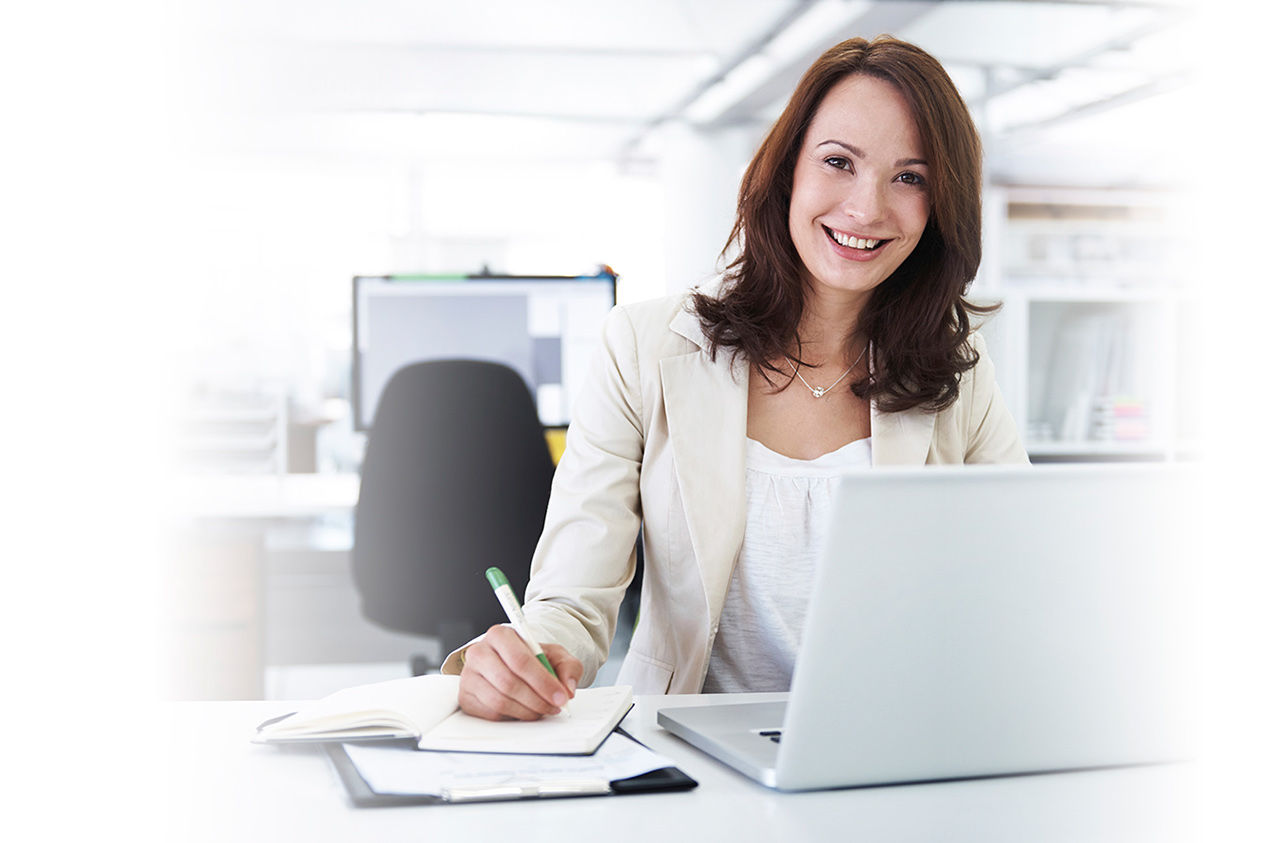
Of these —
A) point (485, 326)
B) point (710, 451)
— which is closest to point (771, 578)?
point (710, 451)

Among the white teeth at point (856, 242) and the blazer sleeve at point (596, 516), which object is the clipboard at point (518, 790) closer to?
the blazer sleeve at point (596, 516)

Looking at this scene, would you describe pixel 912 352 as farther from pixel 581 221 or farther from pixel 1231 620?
pixel 581 221

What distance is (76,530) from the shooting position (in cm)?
204

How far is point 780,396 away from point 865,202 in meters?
0.27

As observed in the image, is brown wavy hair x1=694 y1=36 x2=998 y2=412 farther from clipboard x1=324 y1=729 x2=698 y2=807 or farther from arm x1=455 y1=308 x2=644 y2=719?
clipboard x1=324 y1=729 x2=698 y2=807

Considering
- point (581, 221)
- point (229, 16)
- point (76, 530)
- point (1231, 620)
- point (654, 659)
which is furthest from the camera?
point (581, 221)

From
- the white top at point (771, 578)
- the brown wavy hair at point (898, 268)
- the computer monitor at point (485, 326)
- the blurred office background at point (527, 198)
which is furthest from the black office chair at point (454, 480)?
the white top at point (771, 578)

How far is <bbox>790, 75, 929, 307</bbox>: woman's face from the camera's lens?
138 centimetres

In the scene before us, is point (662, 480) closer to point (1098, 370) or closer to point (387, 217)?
point (1098, 370)

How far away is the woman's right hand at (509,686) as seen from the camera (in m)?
0.89

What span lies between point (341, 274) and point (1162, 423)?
7.16m

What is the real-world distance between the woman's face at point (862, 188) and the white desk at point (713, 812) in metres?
0.75

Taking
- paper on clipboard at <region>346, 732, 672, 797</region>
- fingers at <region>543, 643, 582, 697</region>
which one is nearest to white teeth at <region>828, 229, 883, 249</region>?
fingers at <region>543, 643, 582, 697</region>

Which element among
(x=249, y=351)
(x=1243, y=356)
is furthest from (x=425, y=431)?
(x=249, y=351)
